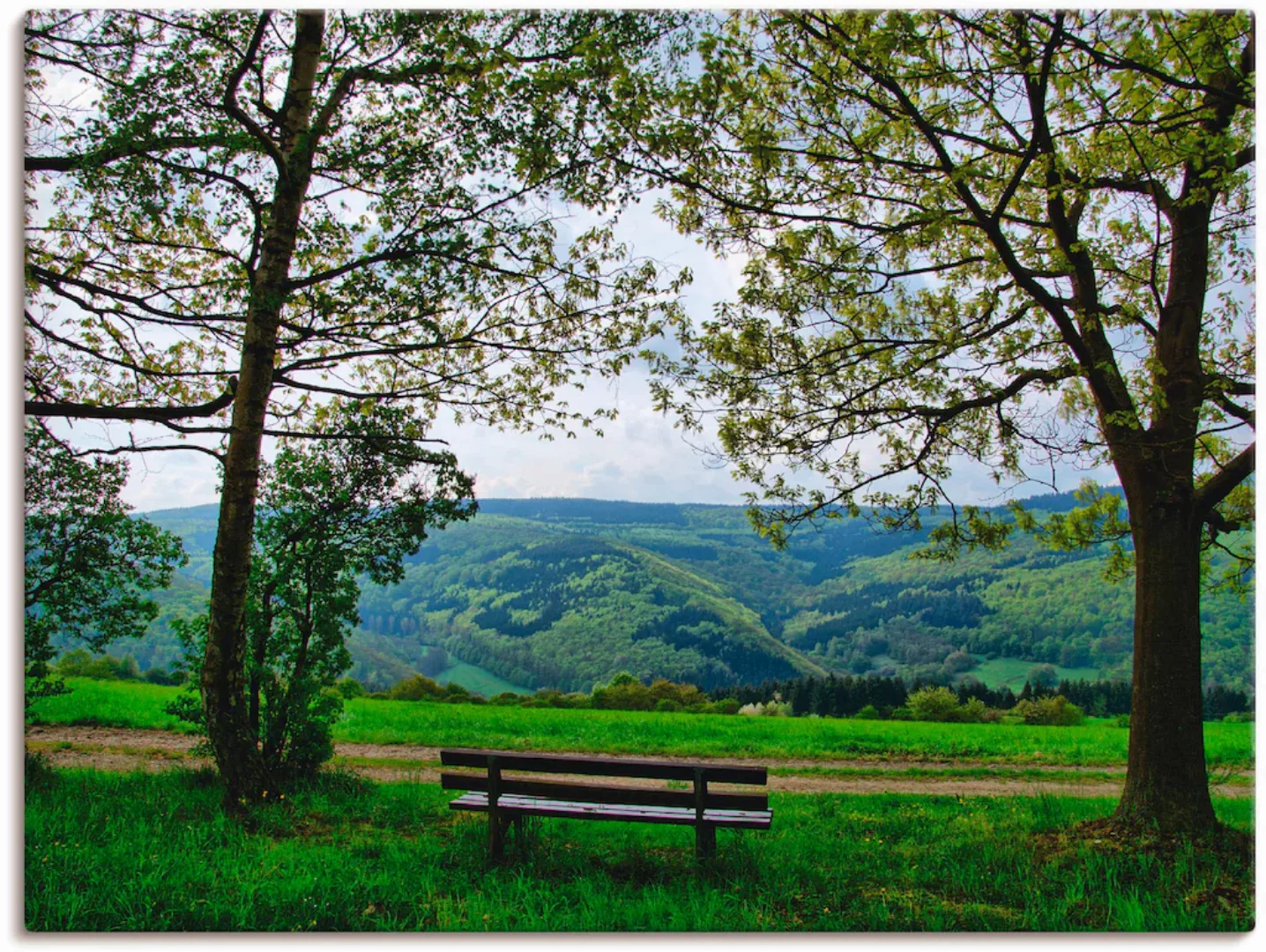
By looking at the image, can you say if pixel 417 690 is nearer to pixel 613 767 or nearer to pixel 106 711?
pixel 106 711

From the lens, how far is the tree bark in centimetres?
568

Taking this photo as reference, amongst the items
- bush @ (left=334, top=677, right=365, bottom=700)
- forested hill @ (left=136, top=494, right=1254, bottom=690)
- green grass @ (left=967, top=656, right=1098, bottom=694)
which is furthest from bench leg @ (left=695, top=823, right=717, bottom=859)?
green grass @ (left=967, top=656, right=1098, bottom=694)

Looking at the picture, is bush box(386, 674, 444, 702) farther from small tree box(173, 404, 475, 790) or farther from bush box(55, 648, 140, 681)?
small tree box(173, 404, 475, 790)

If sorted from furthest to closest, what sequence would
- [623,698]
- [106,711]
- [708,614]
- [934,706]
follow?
[708,614] → [934,706] → [623,698] → [106,711]

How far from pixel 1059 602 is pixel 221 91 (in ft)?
299

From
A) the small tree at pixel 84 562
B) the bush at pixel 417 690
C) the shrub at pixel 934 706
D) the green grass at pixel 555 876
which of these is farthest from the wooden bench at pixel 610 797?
the shrub at pixel 934 706

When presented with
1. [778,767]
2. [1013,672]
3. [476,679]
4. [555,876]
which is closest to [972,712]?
[778,767]

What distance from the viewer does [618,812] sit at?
4961mm

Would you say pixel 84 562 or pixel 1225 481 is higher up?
pixel 1225 481

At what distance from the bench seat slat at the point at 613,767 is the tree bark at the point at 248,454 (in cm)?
201

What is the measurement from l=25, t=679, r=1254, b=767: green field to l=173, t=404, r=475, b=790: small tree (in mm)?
5804

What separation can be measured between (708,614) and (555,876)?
93.0m

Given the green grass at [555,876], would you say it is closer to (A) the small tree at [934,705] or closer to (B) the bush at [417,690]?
(B) the bush at [417,690]

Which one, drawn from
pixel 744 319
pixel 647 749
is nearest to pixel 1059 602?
pixel 647 749
